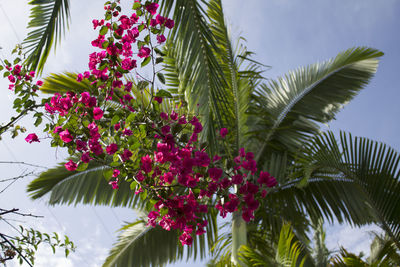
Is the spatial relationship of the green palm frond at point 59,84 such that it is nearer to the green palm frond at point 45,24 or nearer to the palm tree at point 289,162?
the palm tree at point 289,162

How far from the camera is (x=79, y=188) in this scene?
5176 millimetres

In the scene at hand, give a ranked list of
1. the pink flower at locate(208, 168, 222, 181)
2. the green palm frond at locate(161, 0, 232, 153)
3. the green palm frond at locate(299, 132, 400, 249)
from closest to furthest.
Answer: the pink flower at locate(208, 168, 222, 181) → the green palm frond at locate(161, 0, 232, 153) → the green palm frond at locate(299, 132, 400, 249)

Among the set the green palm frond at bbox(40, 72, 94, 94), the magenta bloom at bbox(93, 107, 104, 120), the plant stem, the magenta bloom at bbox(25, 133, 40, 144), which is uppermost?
the green palm frond at bbox(40, 72, 94, 94)

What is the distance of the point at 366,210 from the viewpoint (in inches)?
161

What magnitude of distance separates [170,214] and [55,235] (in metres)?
0.84

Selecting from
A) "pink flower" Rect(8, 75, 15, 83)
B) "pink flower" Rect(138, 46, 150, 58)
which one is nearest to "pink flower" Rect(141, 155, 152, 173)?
"pink flower" Rect(138, 46, 150, 58)

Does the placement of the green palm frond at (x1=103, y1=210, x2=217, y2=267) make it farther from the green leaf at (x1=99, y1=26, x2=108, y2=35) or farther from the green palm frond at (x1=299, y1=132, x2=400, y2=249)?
the green leaf at (x1=99, y1=26, x2=108, y2=35)

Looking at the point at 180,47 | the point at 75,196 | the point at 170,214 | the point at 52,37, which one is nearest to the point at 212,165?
the point at 170,214

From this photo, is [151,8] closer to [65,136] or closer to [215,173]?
[65,136]

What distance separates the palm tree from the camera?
13.1 ft

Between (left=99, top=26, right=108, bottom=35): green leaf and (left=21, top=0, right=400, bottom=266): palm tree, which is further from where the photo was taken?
(left=21, top=0, right=400, bottom=266): palm tree

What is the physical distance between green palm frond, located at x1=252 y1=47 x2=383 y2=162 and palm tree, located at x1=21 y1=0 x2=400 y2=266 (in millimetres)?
15

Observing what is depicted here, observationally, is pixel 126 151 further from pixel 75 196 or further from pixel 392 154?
pixel 75 196

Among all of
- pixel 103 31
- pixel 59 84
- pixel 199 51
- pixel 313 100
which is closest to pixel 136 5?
pixel 103 31
